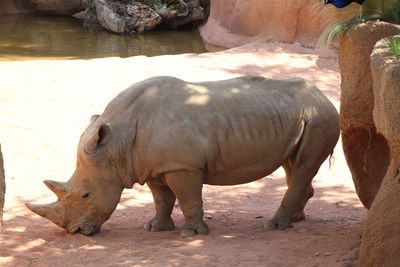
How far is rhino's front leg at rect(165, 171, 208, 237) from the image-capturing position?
21.6 ft

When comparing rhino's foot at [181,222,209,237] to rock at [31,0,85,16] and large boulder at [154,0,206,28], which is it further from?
rock at [31,0,85,16]

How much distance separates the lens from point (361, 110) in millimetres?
6652

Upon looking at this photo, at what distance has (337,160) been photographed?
1023 cm

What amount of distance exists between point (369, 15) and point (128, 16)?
15.3 metres

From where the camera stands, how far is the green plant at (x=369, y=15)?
21.9ft

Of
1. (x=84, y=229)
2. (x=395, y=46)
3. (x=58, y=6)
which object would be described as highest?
(x=395, y=46)

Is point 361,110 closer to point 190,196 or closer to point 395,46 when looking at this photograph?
point 395,46

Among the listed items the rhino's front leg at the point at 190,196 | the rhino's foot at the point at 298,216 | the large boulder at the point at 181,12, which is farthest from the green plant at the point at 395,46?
the large boulder at the point at 181,12

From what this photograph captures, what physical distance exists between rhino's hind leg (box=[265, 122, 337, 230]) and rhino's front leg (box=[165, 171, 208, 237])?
70cm

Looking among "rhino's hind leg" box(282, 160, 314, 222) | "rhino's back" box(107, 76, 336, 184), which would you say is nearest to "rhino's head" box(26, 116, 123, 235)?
"rhino's back" box(107, 76, 336, 184)

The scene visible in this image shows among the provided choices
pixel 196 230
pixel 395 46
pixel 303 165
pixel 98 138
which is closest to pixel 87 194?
pixel 98 138

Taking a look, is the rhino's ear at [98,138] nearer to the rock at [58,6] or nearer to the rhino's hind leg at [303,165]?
the rhino's hind leg at [303,165]

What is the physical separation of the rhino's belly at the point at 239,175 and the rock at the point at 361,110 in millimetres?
778

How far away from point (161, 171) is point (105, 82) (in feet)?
22.4
